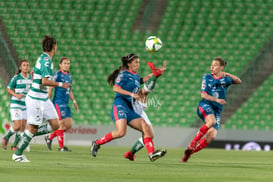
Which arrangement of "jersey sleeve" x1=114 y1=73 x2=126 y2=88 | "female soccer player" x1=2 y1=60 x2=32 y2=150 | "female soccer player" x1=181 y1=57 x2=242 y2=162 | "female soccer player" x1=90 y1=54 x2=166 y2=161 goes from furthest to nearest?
"female soccer player" x1=2 y1=60 x2=32 y2=150, "female soccer player" x1=181 y1=57 x2=242 y2=162, "jersey sleeve" x1=114 y1=73 x2=126 y2=88, "female soccer player" x1=90 y1=54 x2=166 y2=161

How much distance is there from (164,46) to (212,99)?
9.90m

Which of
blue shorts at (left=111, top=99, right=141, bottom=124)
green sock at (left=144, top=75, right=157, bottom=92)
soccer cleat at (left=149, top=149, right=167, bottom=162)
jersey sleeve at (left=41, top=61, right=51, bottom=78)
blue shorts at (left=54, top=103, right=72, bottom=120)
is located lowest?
soccer cleat at (left=149, top=149, right=167, bottom=162)

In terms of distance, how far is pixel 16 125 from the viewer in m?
14.8

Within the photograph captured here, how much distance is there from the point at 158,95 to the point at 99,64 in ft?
7.16

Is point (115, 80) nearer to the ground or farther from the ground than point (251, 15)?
nearer to the ground

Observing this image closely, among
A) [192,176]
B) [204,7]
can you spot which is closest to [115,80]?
[192,176]

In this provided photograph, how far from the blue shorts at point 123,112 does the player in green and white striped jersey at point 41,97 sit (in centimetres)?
129

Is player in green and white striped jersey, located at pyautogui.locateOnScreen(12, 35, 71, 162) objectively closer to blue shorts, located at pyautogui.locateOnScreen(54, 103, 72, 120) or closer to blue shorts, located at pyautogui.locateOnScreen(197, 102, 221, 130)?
blue shorts, located at pyautogui.locateOnScreen(197, 102, 221, 130)

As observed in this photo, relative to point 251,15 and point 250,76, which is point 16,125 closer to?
point 250,76

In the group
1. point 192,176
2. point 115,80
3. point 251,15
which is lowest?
point 192,176

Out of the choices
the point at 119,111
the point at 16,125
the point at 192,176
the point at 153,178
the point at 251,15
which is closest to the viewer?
the point at 153,178

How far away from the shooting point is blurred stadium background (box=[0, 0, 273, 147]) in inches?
797

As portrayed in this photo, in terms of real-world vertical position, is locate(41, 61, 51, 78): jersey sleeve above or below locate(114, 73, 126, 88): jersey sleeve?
above

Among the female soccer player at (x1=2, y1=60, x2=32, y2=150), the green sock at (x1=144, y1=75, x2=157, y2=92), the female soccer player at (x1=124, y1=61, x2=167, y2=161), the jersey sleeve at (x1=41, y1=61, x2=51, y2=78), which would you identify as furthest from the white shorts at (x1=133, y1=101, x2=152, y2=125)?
the female soccer player at (x1=2, y1=60, x2=32, y2=150)
